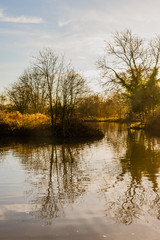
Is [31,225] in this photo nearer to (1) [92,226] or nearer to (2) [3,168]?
(1) [92,226]

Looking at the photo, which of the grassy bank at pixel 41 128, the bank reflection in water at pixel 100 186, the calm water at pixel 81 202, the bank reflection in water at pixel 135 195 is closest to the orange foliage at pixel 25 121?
the grassy bank at pixel 41 128

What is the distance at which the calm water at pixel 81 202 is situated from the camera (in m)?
Result: 4.96

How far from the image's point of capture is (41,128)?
87.0 ft

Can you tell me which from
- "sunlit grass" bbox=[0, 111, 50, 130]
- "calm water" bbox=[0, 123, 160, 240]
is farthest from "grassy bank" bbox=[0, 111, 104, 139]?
"calm water" bbox=[0, 123, 160, 240]

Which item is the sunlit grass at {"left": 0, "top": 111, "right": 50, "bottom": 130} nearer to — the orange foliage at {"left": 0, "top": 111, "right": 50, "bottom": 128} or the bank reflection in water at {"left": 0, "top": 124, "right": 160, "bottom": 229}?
the orange foliage at {"left": 0, "top": 111, "right": 50, "bottom": 128}

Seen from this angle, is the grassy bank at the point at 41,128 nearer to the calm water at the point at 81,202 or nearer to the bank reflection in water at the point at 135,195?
the calm water at the point at 81,202

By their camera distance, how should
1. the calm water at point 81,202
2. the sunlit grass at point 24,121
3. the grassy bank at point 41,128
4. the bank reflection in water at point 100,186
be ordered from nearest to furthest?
1. the calm water at point 81,202
2. the bank reflection in water at point 100,186
3. the grassy bank at point 41,128
4. the sunlit grass at point 24,121

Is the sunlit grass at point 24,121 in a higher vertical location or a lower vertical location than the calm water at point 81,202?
higher

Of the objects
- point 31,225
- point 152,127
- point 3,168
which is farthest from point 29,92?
point 31,225

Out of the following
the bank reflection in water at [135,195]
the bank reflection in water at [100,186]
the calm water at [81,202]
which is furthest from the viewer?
the bank reflection in water at [100,186]

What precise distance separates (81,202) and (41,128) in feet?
66.5

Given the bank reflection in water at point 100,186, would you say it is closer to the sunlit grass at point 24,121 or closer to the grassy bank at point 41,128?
the grassy bank at point 41,128

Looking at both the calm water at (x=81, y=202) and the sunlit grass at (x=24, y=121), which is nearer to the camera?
the calm water at (x=81, y=202)

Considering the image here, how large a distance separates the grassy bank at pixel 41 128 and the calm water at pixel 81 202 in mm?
13885
